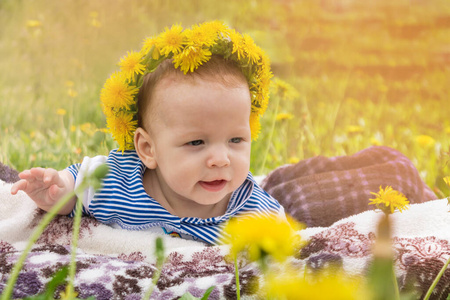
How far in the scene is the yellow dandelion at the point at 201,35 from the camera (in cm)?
133

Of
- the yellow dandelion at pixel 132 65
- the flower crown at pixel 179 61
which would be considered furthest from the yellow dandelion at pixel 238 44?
the yellow dandelion at pixel 132 65

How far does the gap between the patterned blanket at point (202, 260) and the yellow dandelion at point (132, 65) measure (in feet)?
1.31

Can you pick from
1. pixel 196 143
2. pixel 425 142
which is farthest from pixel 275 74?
pixel 196 143

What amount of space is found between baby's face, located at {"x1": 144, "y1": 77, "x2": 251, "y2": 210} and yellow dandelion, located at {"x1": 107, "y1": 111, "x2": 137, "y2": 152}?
108 mm

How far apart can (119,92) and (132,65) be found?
0.25ft

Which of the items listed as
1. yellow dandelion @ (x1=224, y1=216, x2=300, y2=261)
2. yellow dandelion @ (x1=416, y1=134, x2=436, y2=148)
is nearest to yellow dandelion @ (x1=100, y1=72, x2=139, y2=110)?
yellow dandelion @ (x1=224, y1=216, x2=300, y2=261)

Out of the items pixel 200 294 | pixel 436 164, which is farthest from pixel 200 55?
pixel 436 164

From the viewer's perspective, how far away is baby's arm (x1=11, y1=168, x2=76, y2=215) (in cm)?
126

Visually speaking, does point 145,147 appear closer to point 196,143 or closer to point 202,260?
point 196,143

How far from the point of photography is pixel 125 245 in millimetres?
1277

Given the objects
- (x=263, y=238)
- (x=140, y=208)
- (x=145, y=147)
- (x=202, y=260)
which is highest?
(x=145, y=147)

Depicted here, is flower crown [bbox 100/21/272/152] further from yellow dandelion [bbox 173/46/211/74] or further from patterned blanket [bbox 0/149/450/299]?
patterned blanket [bbox 0/149/450/299]

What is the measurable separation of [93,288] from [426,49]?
353 cm

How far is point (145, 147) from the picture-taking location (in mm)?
1418
